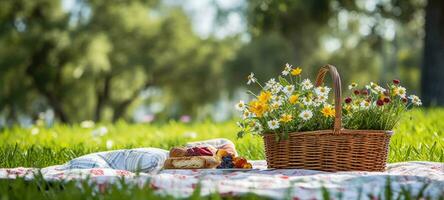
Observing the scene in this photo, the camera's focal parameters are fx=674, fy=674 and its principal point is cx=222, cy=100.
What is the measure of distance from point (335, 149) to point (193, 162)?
88 cm

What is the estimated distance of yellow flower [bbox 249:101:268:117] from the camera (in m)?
4.13

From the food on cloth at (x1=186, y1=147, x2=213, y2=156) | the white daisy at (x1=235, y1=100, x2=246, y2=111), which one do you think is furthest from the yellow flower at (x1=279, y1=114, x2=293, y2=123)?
the food on cloth at (x1=186, y1=147, x2=213, y2=156)

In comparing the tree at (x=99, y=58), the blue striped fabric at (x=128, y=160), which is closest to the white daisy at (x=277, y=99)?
the blue striped fabric at (x=128, y=160)

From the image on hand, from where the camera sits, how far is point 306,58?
22.1m

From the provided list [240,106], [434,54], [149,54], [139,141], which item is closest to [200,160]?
[240,106]

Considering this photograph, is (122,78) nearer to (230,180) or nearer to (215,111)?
(215,111)

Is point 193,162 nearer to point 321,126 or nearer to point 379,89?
point 321,126

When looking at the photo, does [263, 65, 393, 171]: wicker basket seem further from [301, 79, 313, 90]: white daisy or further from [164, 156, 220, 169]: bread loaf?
[164, 156, 220, 169]: bread loaf

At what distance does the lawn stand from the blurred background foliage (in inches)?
321

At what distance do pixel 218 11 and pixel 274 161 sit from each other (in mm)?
19223

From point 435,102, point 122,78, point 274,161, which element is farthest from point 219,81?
point 274,161

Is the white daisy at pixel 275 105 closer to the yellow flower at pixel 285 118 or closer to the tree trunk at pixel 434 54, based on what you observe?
the yellow flower at pixel 285 118

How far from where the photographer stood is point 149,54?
24.1 meters

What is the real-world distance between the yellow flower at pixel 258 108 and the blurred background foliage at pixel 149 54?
38.6ft
